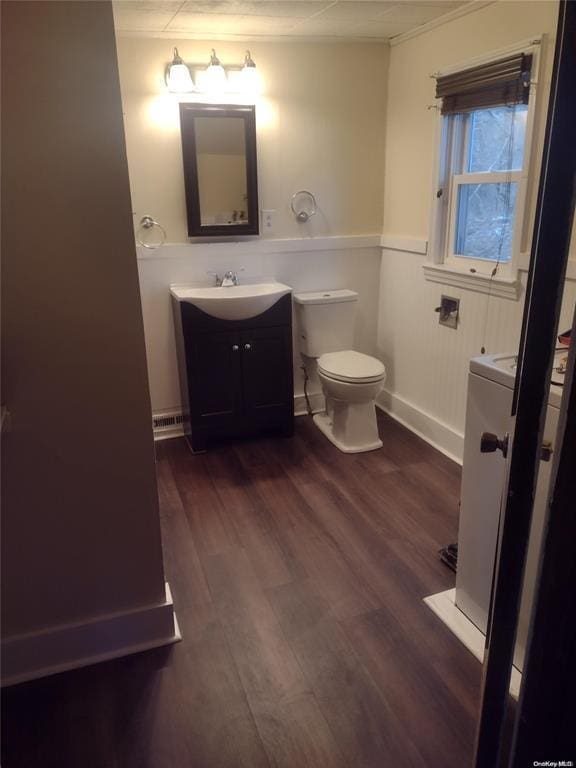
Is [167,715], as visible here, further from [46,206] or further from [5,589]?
[46,206]

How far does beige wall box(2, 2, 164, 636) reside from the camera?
4.25 feet

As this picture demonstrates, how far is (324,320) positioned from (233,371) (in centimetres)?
67

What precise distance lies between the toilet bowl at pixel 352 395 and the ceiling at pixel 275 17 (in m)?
1.71

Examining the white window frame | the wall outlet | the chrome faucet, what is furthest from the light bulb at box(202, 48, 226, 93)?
the white window frame

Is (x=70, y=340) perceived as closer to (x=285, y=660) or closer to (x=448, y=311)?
(x=285, y=660)

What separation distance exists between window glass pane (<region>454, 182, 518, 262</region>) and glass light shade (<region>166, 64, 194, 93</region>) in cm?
150

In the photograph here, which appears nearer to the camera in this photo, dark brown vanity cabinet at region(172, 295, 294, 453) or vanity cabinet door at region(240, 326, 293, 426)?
dark brown vanity cabinet at region(172, 295, 294, 453)

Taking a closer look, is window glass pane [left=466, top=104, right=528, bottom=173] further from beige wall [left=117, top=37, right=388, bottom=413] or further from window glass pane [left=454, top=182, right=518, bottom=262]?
beige wall [left=117, top=37, right=388, bottom=413]

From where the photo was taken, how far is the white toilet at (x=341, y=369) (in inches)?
119

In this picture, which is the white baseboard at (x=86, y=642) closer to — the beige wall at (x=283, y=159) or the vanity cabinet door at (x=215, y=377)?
the vanity cabinet door at (x=215, y=377)

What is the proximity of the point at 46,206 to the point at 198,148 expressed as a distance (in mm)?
1869

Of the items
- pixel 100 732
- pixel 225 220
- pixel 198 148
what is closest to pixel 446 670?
pixel 100 732

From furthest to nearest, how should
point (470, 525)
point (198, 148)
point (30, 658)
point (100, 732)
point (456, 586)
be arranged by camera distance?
point (198, 148), point (456, 586), point (470, 525), point (30, 658), point (100, 732)

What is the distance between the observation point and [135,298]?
1.52m
